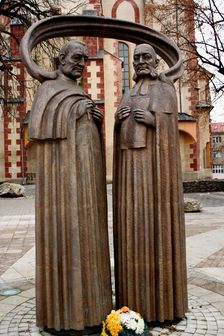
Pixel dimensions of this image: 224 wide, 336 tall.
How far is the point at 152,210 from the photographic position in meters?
3.69

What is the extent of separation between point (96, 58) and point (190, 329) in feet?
79.0

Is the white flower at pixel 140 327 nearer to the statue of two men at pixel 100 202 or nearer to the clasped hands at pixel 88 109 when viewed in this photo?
the statue of two men at pixel 100 202

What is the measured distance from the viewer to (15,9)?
57.4 feet

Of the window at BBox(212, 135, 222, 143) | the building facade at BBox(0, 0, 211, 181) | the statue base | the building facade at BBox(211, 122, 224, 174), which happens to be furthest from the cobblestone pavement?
the window at BBox(212, 135, 222, 143)

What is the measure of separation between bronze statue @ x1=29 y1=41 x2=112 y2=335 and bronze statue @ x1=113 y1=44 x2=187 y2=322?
0.27 meters

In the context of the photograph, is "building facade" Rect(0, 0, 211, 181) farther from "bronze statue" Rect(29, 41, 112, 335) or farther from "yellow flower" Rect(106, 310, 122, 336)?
"yellow flower" Rect(106, 310, 122, 336)

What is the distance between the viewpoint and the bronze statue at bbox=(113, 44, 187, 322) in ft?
12.1

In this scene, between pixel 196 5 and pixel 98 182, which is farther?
pixel 196 5

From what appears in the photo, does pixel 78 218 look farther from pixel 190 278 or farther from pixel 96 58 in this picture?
pixel 96 58

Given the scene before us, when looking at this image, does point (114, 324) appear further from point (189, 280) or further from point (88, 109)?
point (189, 280)

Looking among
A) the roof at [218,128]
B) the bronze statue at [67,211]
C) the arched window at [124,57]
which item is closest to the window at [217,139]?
the roof at [218,128]

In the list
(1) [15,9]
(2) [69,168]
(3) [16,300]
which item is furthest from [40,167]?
(1) [15,9]

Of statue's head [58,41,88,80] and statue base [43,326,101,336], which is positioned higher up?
statue's head [58,41,88,80]

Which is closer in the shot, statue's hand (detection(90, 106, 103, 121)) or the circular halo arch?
statue's hand (detection(90, 106, 103, 121))
